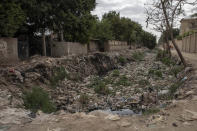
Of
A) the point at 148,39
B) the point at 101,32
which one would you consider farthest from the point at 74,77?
the point at 148,39

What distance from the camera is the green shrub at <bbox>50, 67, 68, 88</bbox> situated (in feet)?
27.6

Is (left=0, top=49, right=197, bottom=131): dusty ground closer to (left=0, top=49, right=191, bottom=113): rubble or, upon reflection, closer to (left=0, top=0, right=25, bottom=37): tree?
(left=0, top=49, right=191, bottom=113): rubble

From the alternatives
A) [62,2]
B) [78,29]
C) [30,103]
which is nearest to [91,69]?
[78,29]

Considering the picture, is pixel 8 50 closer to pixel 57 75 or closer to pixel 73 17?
pixel 57 75

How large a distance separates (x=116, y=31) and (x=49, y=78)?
83.5ft

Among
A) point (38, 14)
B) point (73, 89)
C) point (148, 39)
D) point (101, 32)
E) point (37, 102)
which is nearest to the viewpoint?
point (37, 102)

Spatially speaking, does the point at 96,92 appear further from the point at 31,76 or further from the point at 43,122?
the point at 43,122

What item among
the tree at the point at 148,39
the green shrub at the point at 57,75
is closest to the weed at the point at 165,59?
the green shrub at the point at 57,75

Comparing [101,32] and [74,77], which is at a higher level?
[101,32]

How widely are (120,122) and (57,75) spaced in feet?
21.1

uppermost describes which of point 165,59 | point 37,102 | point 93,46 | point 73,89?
point 93,46

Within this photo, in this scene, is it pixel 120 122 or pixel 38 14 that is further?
pixel 38 14

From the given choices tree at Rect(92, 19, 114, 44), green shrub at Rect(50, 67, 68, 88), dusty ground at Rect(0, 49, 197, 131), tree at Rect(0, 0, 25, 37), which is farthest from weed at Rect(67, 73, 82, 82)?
tree at Rect(92, 19, 114, 44)

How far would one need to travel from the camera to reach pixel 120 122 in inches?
129
